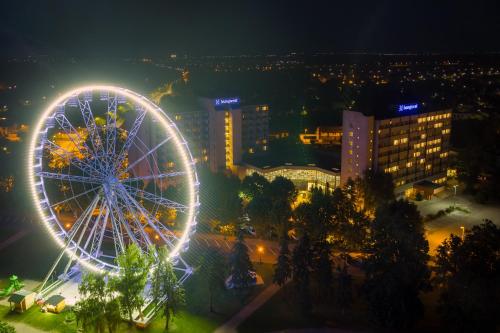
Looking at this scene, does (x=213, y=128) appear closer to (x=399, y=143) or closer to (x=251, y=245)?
(x=251, y=245)

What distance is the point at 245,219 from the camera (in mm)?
47312

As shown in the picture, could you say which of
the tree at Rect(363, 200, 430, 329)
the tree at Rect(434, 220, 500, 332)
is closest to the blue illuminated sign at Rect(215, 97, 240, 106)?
the tree at Rect(363, 200, 430, 329)

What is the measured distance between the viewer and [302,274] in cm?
3266

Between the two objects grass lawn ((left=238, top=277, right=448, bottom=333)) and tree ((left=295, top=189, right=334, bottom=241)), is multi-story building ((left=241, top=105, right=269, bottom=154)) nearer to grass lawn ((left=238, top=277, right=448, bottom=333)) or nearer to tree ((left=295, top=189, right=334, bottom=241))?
tree ((left=295, top=189, right=334, bottom=241))

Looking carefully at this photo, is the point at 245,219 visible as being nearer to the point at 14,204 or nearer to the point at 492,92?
the point at 14,204

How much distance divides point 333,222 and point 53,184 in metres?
31.3

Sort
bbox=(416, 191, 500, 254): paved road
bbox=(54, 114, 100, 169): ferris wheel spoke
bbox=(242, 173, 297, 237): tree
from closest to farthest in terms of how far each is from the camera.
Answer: bbox=(54, 114, 100, 169): ferris wheel spoke → bbox=(242, 173, 297, 237): tree → bbox=(416, 191, 500, 254): paved road

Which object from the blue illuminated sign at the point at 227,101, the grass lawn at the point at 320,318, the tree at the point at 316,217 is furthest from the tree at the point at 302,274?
the blue illuminated sign at the point at 227,101

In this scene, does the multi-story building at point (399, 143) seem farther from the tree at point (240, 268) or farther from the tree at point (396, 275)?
the tree at point (240, 268)

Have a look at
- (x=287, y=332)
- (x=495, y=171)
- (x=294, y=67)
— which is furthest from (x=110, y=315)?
(x=294, y=67)

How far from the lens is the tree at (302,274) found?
3145cm

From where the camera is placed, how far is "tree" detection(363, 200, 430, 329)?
29000 mm

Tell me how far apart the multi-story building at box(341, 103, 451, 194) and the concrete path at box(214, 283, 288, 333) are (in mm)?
23741

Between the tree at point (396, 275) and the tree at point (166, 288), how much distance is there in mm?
12008
